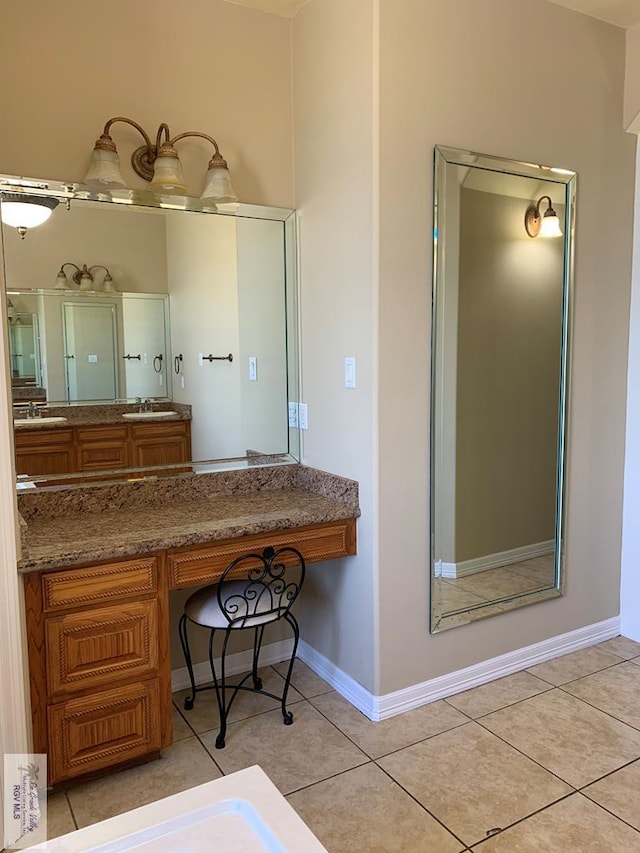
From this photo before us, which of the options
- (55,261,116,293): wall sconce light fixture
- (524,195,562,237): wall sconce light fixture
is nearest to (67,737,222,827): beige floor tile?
(55,261,116,293): wall sconce light fixture

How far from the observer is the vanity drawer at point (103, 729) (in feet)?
6.27

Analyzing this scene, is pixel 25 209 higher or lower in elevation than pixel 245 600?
higher

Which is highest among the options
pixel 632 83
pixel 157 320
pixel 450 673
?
pixel 632 83

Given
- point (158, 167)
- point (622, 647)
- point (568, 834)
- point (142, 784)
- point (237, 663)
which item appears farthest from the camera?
point (622, 647)

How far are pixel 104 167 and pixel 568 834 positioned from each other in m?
2.59

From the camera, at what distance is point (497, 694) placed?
255 cm

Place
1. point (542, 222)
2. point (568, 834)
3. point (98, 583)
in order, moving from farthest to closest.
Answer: point (542, 222), point (98, 583), point (568, 834)

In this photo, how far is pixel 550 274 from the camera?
2.70m

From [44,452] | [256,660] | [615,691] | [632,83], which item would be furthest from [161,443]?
[632,83]

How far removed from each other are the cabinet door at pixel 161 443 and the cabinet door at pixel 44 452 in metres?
0.24

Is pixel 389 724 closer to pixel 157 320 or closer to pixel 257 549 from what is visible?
pixel 257 549

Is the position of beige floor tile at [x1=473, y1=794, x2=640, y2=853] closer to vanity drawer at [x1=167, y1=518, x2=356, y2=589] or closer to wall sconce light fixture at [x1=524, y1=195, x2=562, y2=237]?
vanity drawer at [x1=167, y1=518, x2=356, y2=589]

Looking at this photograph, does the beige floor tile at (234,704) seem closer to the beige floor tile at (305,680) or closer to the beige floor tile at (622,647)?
the beige floor tile at (305,680)

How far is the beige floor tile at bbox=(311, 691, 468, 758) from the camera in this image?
2.23 meters
